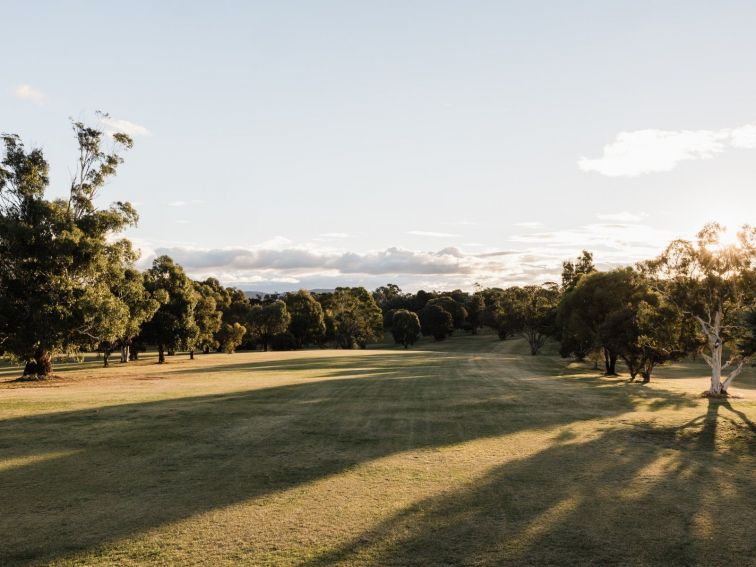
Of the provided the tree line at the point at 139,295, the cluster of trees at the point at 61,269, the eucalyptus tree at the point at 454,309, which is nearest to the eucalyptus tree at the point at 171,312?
the tree line at the point at 139,295

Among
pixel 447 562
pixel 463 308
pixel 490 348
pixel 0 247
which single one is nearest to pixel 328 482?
pixel 447 562

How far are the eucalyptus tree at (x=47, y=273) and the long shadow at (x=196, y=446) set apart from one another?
15888 millimetres

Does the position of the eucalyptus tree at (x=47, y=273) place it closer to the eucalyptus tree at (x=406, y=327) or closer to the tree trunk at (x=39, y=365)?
the tree trunk at (x=39, y=365)

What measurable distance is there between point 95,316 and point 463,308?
118208 millimetres

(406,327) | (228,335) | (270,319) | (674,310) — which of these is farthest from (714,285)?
(406,327)

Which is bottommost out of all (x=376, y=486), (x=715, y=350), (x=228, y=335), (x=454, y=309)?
(x=228, y=335)

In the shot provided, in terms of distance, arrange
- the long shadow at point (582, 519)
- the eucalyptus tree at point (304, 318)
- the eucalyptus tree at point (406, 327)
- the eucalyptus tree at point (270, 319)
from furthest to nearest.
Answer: the eucalyptus tree at point (406, 327), the eucalyptus tree at point (304, 318), the eucalyptus tree at point (270, 319), the long shadow at point (582, 519)

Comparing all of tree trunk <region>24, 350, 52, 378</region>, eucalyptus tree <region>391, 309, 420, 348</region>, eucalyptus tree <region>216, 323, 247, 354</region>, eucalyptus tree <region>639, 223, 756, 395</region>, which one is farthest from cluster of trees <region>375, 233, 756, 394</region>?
eucalyptus tree <region>391, 309, 420, 348</region>

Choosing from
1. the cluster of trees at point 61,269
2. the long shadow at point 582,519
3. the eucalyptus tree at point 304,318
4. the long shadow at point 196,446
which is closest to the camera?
the long shadow at point 582,519

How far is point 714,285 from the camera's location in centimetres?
2973

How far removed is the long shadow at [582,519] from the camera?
7672mm

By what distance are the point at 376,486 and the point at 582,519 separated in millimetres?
4059

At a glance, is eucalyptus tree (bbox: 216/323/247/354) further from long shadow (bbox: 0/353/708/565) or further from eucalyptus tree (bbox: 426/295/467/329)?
eucalyptus tree (bbox: 426/295/467/329)

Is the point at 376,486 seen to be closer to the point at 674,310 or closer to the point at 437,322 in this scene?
the point at 674,310
